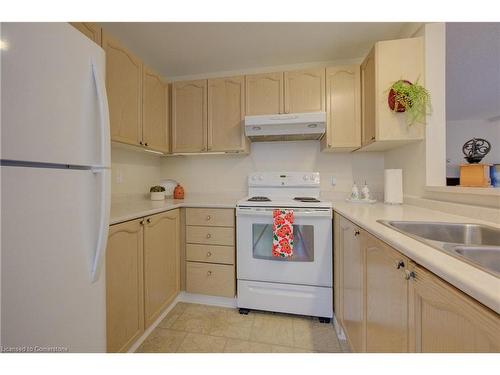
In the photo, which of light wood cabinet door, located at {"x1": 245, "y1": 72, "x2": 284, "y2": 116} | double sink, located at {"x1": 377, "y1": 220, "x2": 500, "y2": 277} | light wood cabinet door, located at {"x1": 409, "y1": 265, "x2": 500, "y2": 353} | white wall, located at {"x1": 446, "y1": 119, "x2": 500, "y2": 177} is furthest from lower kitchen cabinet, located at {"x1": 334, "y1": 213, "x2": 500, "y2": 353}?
white wall, located at {"x1": 446, "y1": 119, "x2": 500, "y2": 177}

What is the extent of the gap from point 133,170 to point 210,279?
136cm

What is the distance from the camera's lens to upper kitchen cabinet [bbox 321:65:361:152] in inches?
74.9

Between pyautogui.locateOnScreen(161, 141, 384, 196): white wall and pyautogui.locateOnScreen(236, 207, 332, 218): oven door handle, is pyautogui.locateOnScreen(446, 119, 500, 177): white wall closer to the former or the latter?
pyautogui.locateOnScreen(161, 141, 384, 196): white wall

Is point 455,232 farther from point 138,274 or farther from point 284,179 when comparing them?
point 138,274

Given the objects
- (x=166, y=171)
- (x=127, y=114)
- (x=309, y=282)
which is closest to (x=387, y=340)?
(x=309, y=282)

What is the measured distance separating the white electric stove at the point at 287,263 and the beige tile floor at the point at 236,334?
0.30ft

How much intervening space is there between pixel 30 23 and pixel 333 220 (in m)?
1.83

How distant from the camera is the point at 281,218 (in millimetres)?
1608

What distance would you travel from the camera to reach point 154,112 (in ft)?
6.36

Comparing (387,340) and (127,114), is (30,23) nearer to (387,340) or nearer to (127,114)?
(127,114)

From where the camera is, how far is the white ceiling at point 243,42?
66.6 inches

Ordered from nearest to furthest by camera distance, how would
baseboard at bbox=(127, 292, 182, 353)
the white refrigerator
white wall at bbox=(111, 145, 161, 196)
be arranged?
the white refrigerator
baseboard at bbox=(127, 292, 182, 353)
white wall at bbox=(111, 145, 161, 196)

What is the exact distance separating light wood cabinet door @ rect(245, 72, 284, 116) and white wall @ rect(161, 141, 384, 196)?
1.34ft

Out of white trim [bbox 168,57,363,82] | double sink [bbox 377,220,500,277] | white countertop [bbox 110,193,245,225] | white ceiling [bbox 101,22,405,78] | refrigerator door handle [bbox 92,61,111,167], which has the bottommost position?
double sink [bbox 377,220,500,277]
